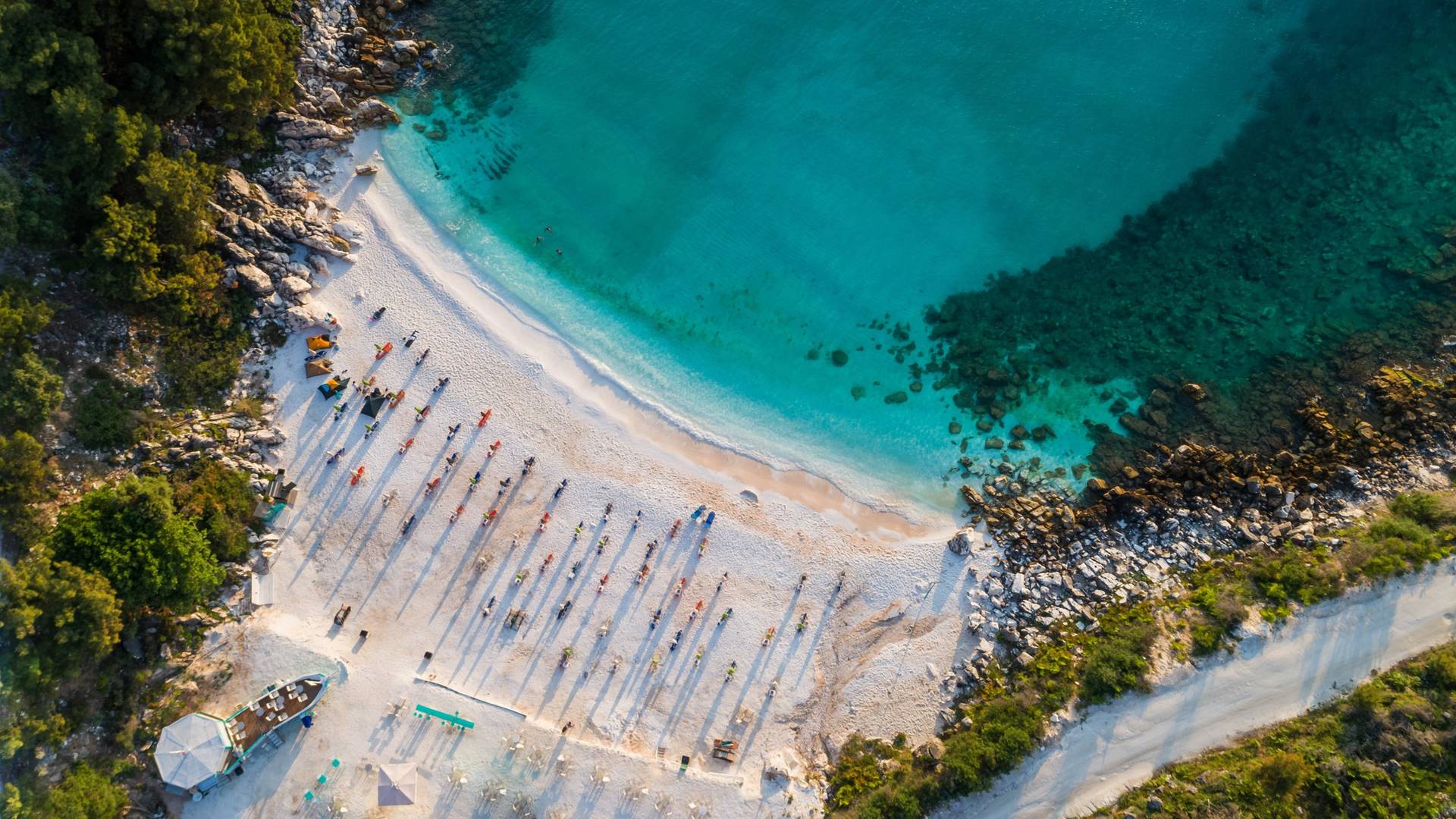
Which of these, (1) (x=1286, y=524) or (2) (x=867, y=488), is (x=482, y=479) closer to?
(2) (x=867, y=488)

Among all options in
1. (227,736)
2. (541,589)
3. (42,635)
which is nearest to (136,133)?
(42,635)

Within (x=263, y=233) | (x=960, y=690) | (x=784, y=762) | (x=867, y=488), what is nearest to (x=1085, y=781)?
(x=960, y=690)

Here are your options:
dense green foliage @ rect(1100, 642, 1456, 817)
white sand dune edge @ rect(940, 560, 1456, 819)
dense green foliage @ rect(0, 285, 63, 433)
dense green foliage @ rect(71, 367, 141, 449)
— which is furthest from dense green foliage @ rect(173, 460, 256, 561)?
dense green foliage @ rect(1100, 642, 1456, 817)

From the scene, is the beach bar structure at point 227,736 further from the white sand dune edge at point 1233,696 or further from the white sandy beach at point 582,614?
the white sand dune edge at point 1233,696

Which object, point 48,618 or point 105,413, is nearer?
point 48,618

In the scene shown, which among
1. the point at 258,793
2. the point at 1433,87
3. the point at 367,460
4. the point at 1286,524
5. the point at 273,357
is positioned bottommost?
the point at 258,793

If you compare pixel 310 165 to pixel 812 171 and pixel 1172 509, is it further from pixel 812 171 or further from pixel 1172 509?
pixel 1172 509
